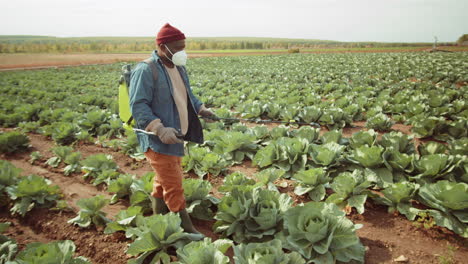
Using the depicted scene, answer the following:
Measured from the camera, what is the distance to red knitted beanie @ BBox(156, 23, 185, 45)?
246 cm

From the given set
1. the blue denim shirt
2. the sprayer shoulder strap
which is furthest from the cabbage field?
the sprayer shoulder strap

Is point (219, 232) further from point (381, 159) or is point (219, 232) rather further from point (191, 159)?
point (381, 159)

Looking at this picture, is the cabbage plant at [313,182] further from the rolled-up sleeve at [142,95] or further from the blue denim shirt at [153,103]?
the rolled-up sleeve at [142,95]

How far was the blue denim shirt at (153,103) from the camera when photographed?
235cm

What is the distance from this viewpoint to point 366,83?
13.3 meters

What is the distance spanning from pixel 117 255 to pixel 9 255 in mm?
948

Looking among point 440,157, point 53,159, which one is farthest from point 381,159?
point 53,159

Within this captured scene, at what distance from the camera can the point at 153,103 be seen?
2.52m

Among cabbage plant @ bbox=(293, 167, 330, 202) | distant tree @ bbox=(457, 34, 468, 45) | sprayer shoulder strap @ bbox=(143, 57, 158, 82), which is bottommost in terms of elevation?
cabbage plant @ bbox=(293, 167, 330, 202)

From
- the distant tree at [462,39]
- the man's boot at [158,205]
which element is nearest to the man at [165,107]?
the man's boot at [158,205]

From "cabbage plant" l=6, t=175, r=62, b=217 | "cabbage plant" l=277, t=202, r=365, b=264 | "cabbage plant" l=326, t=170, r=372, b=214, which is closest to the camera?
"cabbage plant" l=277, t=202, r=365, b=264

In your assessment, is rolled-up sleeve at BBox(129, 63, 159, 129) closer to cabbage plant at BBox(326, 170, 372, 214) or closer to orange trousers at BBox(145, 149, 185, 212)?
orange trousers at BBox(145, 149, 185, 212)

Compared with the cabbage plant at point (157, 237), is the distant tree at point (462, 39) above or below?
above

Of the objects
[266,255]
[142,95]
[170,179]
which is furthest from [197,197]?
[142,95]
